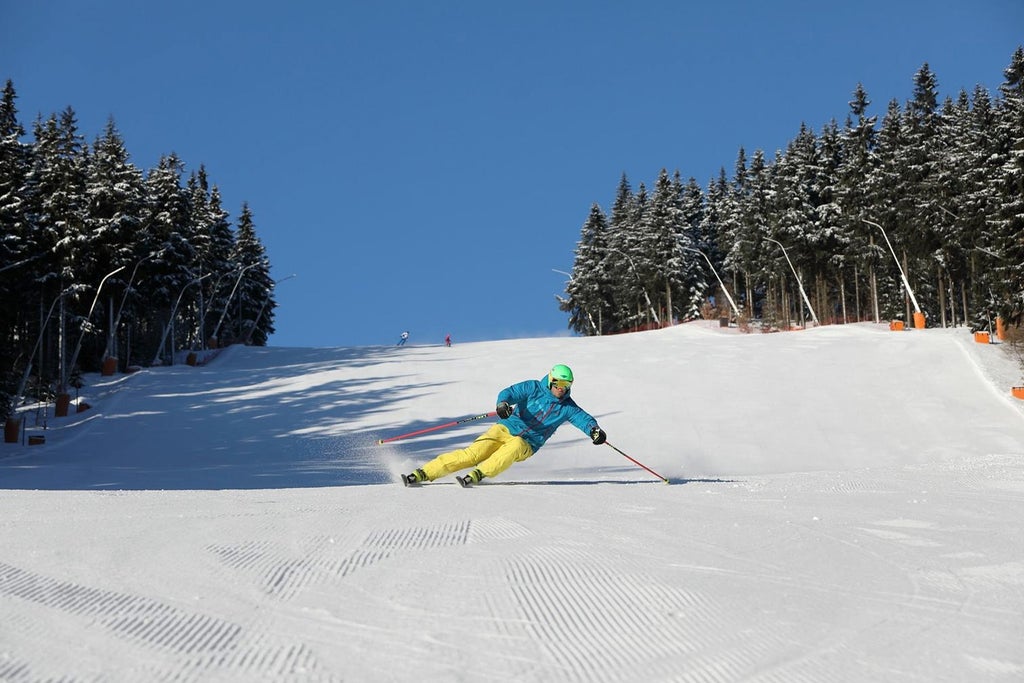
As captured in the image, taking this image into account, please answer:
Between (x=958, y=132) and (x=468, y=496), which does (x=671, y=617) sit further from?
(x=958, y=132)

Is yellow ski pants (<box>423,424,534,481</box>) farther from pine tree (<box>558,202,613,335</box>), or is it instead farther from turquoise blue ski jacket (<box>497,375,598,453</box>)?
pine tree (<box>558,202,613,335</box>)

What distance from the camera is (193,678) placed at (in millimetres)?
2578

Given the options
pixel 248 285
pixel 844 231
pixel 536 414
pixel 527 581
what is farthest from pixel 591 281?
pixel 527 581

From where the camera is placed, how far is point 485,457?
950 cm

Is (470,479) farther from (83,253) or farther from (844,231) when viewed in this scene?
(844,231)

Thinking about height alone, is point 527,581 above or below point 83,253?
below

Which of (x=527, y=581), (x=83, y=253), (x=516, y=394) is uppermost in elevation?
(x=83, y=253)

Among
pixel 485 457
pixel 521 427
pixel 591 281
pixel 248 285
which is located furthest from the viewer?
pixel 591 281

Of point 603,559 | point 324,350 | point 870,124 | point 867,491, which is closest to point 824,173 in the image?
point 870,124

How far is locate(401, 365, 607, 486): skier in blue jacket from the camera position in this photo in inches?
362

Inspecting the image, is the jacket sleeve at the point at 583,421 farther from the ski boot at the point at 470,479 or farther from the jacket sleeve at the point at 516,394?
the ski boot at the point at 470,479

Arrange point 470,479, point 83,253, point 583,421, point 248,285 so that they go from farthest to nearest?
1. point 248,285
2. point 83,253
3. point 583,421
4. point 470,479

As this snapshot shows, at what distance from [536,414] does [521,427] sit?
24cm

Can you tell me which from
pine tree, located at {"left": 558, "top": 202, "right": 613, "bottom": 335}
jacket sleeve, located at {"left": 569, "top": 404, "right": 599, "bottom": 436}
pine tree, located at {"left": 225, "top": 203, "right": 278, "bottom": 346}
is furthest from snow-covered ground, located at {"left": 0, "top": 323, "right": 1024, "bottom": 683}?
pine tree, located at {"left": 558, "top": 202, "right": 613, "bottom": 335}
